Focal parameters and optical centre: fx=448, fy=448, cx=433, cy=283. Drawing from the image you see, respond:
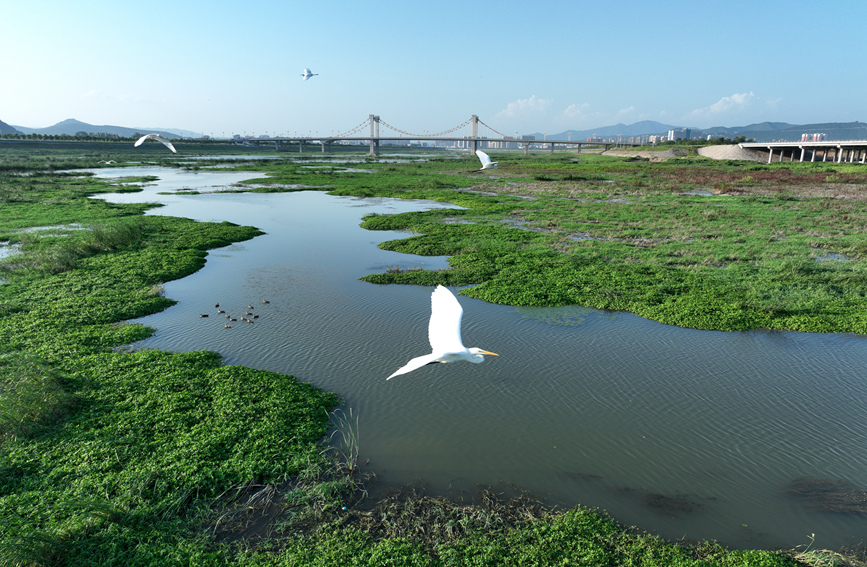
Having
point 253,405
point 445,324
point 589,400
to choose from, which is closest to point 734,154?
point 589,400

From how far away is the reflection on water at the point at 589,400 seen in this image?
628cm

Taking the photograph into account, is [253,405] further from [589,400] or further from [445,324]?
[589,400]

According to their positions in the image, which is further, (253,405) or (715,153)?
(715,153)

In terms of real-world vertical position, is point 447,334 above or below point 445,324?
below

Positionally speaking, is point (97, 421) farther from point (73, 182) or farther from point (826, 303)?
point (73, 182)

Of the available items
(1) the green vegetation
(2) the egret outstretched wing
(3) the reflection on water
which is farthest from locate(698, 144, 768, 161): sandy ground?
(2) the egret outstretched wing

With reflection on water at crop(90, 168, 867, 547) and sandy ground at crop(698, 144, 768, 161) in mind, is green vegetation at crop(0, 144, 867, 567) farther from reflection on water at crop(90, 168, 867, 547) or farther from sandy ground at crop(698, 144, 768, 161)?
sandy ground at crop(698, 144, 768, 161)

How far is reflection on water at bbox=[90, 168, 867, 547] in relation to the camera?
247 inches

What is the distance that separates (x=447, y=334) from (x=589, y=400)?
3.64 metres

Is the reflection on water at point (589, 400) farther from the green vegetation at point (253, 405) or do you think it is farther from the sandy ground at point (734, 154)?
the sandy ground at point (734, 154)

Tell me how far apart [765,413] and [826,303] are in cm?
682

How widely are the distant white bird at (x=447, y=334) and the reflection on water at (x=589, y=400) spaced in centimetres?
178

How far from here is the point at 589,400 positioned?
8484 mm

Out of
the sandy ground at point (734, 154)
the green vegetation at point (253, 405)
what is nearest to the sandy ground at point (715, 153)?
the sandy ground at point (734, 154)
